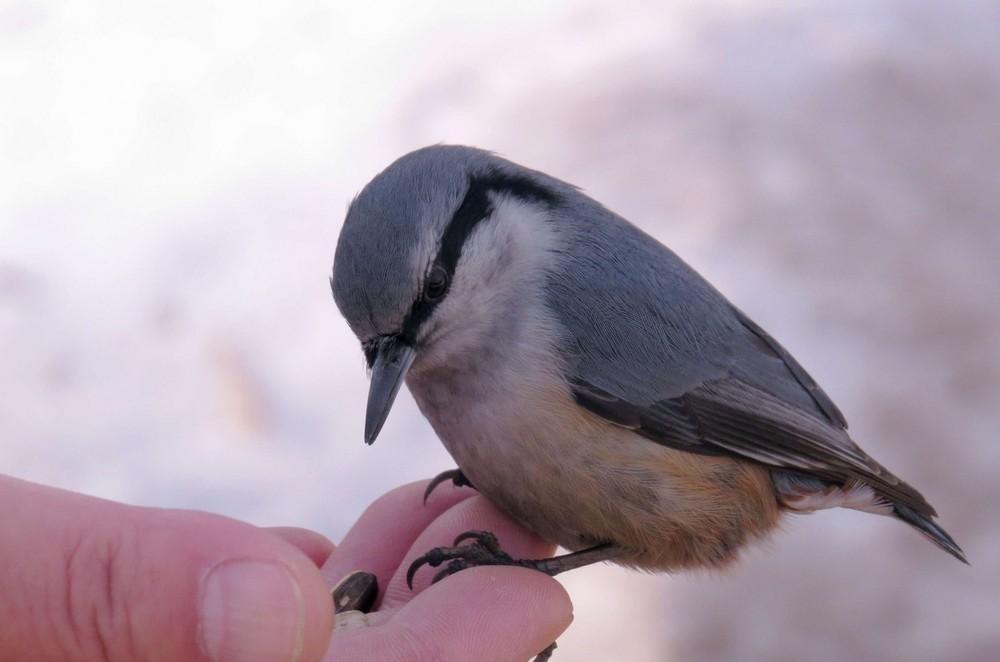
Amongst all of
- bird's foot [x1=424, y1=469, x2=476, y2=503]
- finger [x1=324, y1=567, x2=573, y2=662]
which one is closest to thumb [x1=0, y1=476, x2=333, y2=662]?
finger [x1=324, y1=567, x2=573, y2=662]

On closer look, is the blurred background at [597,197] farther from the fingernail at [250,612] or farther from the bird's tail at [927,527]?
the fingernail at [250,612]

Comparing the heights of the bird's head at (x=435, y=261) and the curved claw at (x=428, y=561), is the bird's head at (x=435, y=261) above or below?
above

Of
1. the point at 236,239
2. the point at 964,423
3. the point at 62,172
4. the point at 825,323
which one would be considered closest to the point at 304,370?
the point at 236,239

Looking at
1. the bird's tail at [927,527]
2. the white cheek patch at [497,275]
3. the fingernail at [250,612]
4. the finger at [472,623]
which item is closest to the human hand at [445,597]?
the finger at [472,623]

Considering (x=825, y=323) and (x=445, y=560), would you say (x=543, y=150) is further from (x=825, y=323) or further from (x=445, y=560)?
(x=445, y=560)

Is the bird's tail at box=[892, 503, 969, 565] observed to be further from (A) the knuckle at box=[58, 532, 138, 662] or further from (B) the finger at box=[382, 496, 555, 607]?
(A) the knuckle at box=[58, 532, 138, 662]

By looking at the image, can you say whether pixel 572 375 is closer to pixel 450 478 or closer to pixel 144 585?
pixel 450 478

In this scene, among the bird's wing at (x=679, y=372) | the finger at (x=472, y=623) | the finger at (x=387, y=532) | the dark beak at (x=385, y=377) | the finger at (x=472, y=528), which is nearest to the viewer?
the finger at (x=472, y=623)
